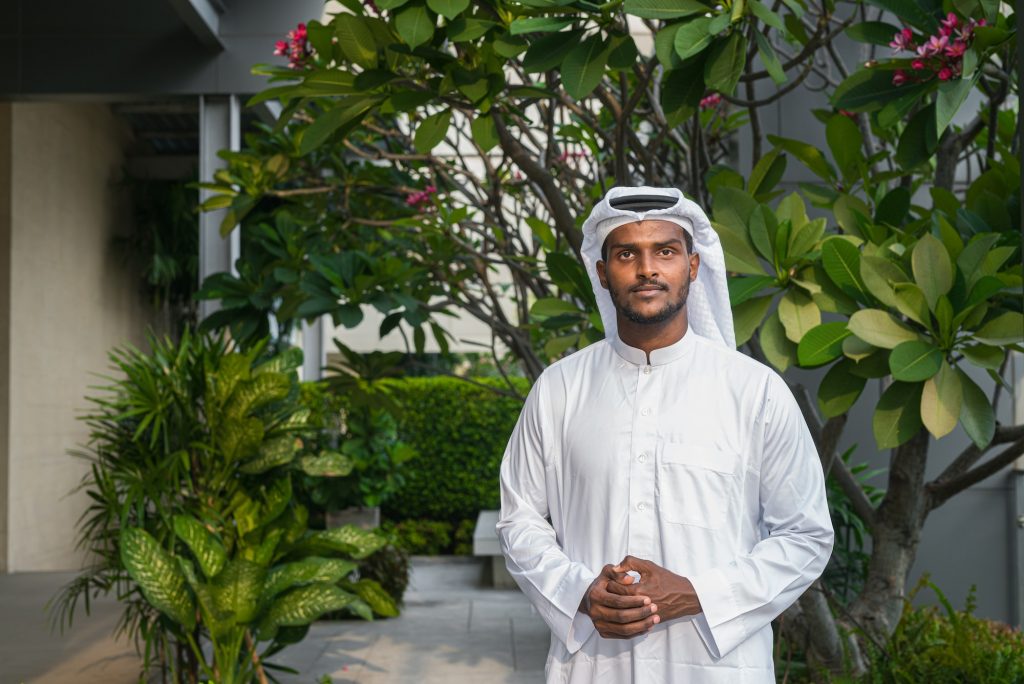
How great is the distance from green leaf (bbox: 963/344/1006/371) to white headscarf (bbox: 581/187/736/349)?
2.39ft

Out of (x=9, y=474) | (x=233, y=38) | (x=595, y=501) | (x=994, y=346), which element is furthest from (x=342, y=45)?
(x=9, y=474)

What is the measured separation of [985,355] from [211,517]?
8.58ft

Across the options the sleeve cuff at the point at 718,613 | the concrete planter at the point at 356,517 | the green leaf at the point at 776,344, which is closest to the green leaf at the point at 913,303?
the green leaf at the point at 776,344

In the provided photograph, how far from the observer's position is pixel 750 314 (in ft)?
8.89

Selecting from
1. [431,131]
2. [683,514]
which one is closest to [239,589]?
[431,131]

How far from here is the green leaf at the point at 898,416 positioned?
245 cm

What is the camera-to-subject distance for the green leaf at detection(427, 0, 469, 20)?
2.36 m

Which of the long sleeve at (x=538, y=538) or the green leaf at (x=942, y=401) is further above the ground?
the green leaf at (x=942, y=401)

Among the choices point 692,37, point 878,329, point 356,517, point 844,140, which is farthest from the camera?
point 356,517

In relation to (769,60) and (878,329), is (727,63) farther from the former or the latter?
(878,329)

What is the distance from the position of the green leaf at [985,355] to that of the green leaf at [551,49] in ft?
3.51

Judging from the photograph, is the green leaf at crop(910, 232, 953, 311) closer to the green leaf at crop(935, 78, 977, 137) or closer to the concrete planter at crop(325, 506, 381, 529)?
the green leaf at crop(935, 78, 977, 137)

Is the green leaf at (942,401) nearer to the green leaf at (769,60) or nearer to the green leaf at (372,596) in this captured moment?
the green leaf at (769,60)

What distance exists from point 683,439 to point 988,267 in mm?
1072
